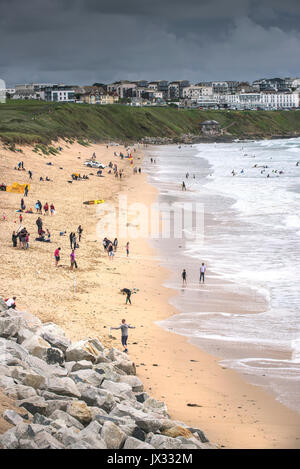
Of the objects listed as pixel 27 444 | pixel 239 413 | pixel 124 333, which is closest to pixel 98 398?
pixel 27 444

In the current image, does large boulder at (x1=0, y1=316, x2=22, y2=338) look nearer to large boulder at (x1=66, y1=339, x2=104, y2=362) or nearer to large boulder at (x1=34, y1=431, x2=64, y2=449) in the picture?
large boulder at (x1=66, y1=339, x2=104, y2=362)

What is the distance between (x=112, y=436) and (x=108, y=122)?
131 metres

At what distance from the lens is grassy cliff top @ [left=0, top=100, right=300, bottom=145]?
76.6m

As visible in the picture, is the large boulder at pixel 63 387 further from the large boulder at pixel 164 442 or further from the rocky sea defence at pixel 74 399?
the large boulder at pixel 164 442

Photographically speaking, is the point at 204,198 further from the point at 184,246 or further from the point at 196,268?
the point at 196,268

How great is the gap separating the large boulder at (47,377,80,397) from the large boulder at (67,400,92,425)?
0.69 meters

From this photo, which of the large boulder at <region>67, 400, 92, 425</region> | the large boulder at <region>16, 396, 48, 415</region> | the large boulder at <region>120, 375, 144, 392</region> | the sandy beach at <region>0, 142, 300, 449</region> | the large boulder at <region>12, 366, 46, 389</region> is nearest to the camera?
the large boulder at <region>67, 400, 92, 425</region>

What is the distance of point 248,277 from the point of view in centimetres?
2298

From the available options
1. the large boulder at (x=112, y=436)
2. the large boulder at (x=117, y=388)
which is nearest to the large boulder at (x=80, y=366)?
the large boulder at (x=117, y=388)

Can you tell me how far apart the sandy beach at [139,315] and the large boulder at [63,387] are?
1.06 m

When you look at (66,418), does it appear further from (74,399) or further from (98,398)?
(98,398)

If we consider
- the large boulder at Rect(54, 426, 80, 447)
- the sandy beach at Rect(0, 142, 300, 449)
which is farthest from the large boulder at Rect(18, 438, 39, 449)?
the sandy beach at Rect(0, 142, 300, 449)

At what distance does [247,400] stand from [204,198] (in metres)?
33.0

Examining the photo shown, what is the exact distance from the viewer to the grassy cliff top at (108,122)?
7662cm
